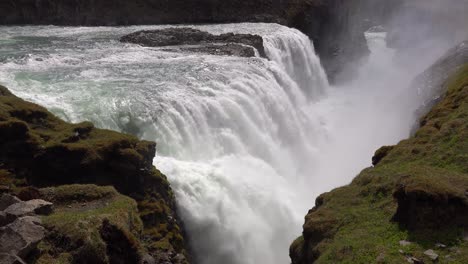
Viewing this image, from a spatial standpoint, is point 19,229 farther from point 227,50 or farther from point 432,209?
point 227,50

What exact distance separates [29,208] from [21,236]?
1.57 meters

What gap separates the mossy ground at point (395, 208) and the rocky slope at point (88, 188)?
3.93m

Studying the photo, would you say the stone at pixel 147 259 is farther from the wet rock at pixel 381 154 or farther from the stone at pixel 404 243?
the wet rock at pixel 381 154

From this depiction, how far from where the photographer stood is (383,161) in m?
16.3

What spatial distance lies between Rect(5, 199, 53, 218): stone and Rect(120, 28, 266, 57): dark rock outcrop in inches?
968

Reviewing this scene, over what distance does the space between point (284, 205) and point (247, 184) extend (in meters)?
1.78

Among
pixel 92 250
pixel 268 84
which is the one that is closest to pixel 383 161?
pixel 92 250

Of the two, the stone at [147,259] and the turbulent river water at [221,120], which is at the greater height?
the turbulent river water at [221,120]

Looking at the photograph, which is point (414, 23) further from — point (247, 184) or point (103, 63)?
point (247, 184)

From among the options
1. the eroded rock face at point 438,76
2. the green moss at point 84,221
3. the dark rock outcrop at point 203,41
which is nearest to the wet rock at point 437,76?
the eroded rock face at point 438,76

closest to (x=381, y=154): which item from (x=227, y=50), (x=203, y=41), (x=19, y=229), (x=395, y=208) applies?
(x=395, y=208)

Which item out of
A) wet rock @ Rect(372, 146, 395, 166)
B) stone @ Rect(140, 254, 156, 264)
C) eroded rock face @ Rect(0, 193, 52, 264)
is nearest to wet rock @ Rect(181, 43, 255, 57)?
wet rock @ Rect(372, 146, 395, 166)

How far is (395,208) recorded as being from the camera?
1259 cm

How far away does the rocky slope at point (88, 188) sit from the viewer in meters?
10.1
